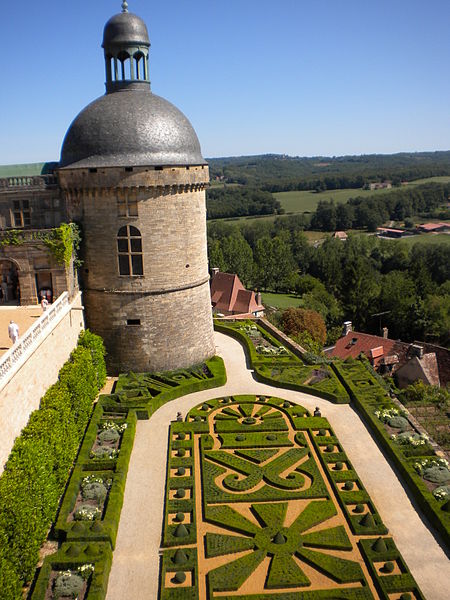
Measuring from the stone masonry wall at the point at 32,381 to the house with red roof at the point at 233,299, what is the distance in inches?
1380

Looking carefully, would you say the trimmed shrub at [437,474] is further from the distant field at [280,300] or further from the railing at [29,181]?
the distant field at [280,300]

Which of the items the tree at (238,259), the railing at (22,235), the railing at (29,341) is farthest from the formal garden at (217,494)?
the tree at (238,259)

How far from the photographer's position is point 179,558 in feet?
65.1

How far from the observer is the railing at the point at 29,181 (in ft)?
113

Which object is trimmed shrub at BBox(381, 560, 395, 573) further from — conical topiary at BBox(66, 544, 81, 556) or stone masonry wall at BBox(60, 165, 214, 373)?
stone masonry wall at BBox(60, 165, 214, 373)

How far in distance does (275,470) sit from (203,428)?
5.36 m

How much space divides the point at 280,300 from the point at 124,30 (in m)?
59.4

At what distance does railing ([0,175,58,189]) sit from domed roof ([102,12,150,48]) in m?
9.16

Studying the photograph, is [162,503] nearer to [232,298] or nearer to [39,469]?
[39,469]

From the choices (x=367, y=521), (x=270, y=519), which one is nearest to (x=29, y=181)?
(x=270, y=519)

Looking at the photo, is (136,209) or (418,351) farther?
(418,351)

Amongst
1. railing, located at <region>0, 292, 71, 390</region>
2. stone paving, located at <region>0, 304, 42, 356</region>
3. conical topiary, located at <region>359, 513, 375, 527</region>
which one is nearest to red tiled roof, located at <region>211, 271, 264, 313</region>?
stone paving, located at <region>0, 304, 42, 356</region>

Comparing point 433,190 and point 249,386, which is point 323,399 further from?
point 433,190

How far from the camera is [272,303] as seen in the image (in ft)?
277
